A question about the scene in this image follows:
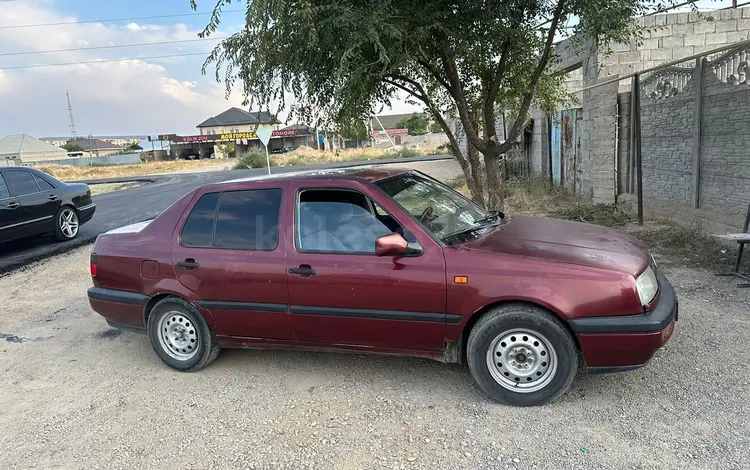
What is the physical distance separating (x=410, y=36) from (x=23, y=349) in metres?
5.07

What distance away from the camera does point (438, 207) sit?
4.18 meters

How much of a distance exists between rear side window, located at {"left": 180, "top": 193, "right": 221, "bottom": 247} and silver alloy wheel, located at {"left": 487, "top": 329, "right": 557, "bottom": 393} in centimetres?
239

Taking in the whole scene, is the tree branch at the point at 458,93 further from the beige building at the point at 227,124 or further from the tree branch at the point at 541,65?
the beige building at the point at 227,124

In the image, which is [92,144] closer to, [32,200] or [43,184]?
[43,184]

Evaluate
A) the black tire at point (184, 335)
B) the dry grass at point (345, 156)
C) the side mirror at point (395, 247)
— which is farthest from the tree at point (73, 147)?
the side mirror at point (395, 247)

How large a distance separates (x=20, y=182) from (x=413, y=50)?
7.72m

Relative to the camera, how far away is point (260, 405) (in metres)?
3.73

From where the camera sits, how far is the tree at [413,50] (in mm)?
5316

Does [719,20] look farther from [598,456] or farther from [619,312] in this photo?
[598,456]

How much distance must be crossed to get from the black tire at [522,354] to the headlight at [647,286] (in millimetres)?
509

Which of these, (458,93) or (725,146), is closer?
(725,146)

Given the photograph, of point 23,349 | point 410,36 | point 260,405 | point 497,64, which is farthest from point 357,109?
point 23,349

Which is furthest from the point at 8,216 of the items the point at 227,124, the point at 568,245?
the point at 227,124

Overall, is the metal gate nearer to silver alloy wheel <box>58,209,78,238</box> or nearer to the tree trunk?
the tree trunk
